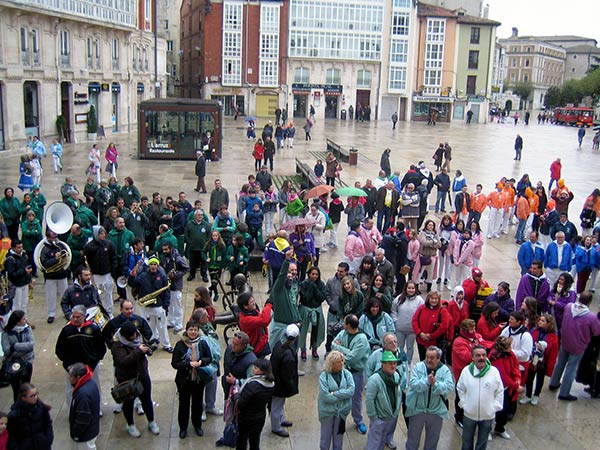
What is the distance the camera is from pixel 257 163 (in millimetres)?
27266

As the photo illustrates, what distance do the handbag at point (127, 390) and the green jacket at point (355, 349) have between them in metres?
2.28

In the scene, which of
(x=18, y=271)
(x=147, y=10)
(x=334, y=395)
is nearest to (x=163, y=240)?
(x=18, y=271)

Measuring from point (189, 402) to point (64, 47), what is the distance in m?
31.6

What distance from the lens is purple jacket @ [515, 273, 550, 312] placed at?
1003 centimetres

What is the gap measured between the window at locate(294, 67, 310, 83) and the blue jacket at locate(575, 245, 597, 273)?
57.2 metres

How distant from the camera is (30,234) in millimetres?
11570

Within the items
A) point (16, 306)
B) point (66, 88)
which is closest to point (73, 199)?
point (16, 306)

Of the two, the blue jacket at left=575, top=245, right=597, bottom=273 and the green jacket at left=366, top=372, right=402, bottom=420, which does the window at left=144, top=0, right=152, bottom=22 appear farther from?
the green jacket at left=366, top=372, right=402, bottom=420

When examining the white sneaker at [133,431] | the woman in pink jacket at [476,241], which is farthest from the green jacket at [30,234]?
the woman in pink jacket at [476,241]

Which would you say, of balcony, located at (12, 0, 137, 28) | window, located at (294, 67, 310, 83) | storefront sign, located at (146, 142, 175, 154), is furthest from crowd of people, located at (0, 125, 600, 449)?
window, located at (294, 67, 310, 83)

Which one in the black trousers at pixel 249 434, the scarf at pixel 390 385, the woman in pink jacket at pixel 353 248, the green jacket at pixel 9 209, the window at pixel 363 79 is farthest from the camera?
the window at pixel 363 79

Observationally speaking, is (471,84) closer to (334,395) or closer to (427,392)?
(427,392)

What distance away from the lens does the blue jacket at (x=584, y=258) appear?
1227 cm

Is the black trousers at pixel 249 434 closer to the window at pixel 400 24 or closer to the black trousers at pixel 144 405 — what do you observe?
the black trousers at pixel 144 405
